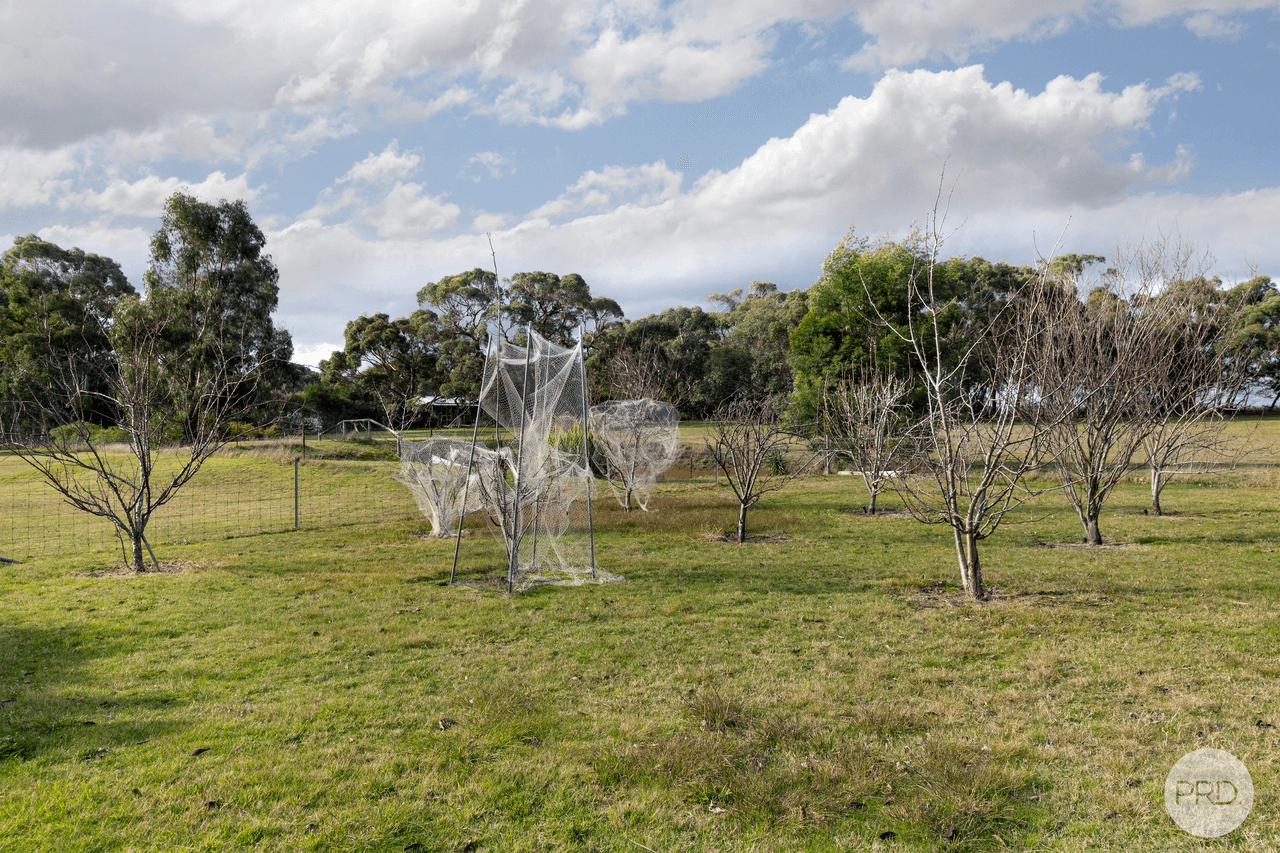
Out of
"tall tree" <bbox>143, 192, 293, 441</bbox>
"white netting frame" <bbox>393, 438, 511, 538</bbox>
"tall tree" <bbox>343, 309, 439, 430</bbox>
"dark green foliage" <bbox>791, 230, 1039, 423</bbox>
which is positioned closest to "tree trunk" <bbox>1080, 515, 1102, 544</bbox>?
"white netting frame" <bbox>393, 438, 511, 538</bbox>

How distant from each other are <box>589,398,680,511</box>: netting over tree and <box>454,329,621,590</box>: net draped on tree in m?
6.31

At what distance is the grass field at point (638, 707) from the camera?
3.32 meters

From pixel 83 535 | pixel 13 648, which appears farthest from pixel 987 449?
pixel 83 535

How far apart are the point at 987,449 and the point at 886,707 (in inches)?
141

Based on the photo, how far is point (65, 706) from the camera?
4.70m

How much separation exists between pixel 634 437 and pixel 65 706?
12.0 meters

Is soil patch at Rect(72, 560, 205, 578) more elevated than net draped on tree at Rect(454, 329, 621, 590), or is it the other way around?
net draped on tree at Rect(454, 329, 621, 590)

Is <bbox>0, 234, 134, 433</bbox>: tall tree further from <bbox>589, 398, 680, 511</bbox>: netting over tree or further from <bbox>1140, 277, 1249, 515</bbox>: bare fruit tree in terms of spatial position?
<bbox>1140, 277, 1249, 515</bbox>: bare fruit tree

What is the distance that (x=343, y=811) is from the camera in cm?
339

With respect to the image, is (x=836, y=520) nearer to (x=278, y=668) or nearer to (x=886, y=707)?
(x=886, y=707)

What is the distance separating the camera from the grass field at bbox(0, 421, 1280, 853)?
332 cm

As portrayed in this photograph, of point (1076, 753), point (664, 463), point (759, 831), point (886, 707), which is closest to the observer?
point (759, 831)

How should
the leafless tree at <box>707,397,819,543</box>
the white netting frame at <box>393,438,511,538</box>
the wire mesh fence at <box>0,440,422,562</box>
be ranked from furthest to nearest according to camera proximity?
the wire mesh fence at <box>0,440,422,562</box>
the leafless tree at <box>707,397,819,543</box>
the white netting frame at <box>393,438,511,538</box>

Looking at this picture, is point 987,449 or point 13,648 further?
point 987,449
